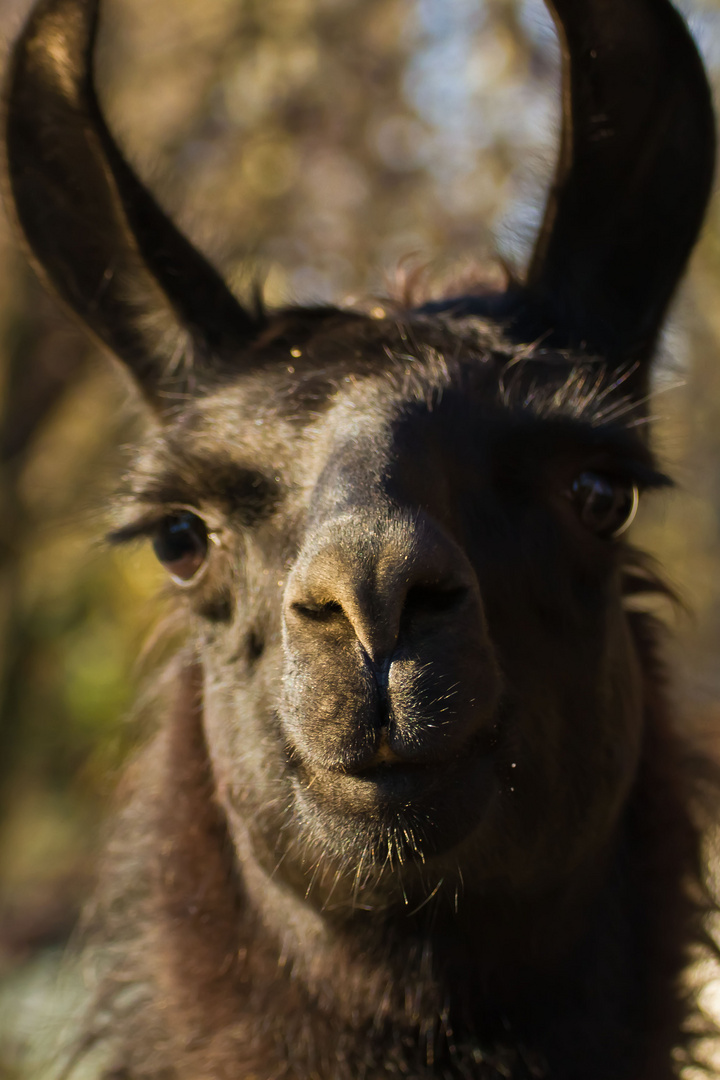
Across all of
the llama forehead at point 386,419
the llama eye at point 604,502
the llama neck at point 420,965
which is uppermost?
the llama forehead at point 386,419

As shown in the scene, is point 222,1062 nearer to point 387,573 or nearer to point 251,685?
point 251,685

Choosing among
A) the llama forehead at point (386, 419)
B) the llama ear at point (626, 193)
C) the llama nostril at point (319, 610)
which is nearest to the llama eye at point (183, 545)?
the llama forehead at point (386, 419)

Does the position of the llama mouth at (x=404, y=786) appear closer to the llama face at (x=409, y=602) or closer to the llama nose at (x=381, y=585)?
the llama face at (x=409, y=602)

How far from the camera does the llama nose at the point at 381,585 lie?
2033mm

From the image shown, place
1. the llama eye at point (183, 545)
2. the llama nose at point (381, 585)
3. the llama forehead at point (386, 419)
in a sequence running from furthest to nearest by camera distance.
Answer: the llama eye at point (183, 545) < the llama forehead at point (386, 419) < the llama nose at point (381, 585)

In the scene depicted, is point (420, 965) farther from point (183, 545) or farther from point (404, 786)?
point (183, 545)

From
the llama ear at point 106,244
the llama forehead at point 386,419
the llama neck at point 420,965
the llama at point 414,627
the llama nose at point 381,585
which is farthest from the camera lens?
the llama ear at point 106,244

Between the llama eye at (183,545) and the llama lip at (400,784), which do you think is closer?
the llama lip at (400,784)

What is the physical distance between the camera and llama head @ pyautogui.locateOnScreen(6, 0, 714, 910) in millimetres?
2127

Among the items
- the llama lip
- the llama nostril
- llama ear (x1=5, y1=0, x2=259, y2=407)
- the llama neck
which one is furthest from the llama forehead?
the llama neck

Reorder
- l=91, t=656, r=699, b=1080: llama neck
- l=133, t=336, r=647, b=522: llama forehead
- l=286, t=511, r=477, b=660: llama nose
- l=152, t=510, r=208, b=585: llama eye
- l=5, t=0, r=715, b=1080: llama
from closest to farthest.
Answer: l=286, t=511, r=477, b=660: llama nose → l=5, t=0, r=715, b=1080: llama → l=133, t=336, r=647, b=522: llama forehead → l=91, t=656, r=699, b=1080: llama neck → l=152, t=510, r=208, b=585: llama eye

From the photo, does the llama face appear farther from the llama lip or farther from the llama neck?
the llama neck

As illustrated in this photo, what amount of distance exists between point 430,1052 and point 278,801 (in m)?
0.85

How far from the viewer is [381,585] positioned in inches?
79.8
